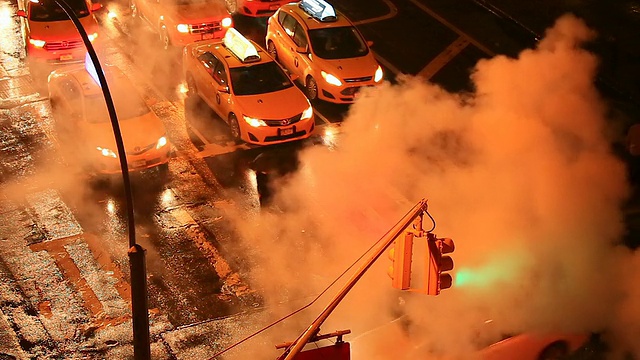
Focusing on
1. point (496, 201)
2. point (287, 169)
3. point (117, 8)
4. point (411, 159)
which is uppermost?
point (496, 201)

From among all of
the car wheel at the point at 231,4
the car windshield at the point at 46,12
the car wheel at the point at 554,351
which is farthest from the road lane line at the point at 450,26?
the car wheel at the point at 554,351

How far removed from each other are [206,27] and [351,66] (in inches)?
151

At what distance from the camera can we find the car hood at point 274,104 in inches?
694

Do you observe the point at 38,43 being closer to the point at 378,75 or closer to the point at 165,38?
the point at 165,38

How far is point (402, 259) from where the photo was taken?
27.3 feet

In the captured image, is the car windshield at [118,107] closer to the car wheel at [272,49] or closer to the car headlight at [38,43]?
the car headlight at [38,43]

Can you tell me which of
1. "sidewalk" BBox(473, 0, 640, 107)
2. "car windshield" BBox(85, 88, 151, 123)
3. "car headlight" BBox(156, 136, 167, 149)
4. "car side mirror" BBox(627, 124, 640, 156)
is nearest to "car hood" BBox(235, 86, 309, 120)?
"car headlight" BBox(156, 136, 167, 149)

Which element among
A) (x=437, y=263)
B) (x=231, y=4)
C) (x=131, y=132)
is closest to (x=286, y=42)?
(x=231, y=4)

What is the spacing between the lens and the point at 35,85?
2003cm

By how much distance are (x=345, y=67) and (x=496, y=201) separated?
7789mm

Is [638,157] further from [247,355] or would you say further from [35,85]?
[35,85]

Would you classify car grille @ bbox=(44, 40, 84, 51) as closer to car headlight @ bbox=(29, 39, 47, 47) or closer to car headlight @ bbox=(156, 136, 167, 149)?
car headlight @ bbox=(29, 39, 47, 47)

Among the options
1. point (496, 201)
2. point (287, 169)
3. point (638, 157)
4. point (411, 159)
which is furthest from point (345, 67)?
point (496, 201)

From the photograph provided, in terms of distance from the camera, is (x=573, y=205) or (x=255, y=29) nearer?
(x=573, y=205)
